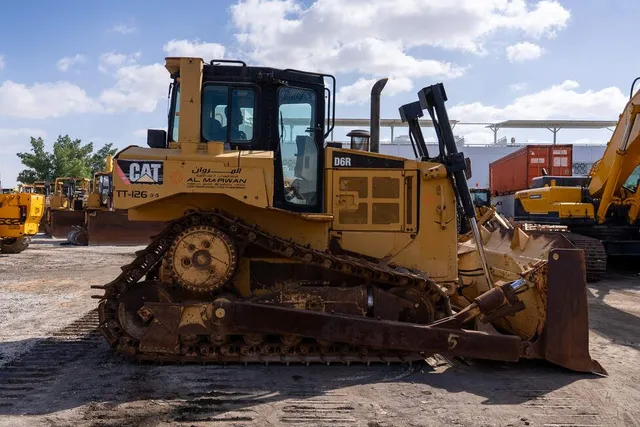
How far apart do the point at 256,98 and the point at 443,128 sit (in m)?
2.19

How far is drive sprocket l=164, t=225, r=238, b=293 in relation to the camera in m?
5.24

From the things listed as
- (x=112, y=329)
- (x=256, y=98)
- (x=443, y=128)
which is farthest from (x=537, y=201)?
(x=112, y=329)

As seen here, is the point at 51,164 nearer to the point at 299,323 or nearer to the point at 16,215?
the point at 16,215

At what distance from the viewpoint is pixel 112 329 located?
5352mm

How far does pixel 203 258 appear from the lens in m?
5.24

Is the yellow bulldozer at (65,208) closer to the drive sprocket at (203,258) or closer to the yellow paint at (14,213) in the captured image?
the yellow paint at (14,213)


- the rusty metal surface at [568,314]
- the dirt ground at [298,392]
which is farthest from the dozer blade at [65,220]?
the rusty metal surface at [568,314]

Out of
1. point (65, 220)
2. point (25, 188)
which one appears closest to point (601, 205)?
point (65, 220)

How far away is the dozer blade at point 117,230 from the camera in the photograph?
16812 millimetres

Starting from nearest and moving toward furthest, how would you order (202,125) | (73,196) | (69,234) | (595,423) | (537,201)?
(595,423), (202,125), (537,201), (69,234), (73,196)

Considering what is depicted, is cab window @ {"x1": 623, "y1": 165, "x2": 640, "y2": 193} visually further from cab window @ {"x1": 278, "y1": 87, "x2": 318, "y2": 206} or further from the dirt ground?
cab window @ {"x1": 278, "y1": 87, "x2": 318, "y2": 206}

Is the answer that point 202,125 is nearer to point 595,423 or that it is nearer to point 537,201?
point 595,423

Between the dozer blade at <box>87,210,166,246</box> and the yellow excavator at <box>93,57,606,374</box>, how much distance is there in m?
11.7

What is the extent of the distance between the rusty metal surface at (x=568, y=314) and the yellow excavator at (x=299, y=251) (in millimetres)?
13
